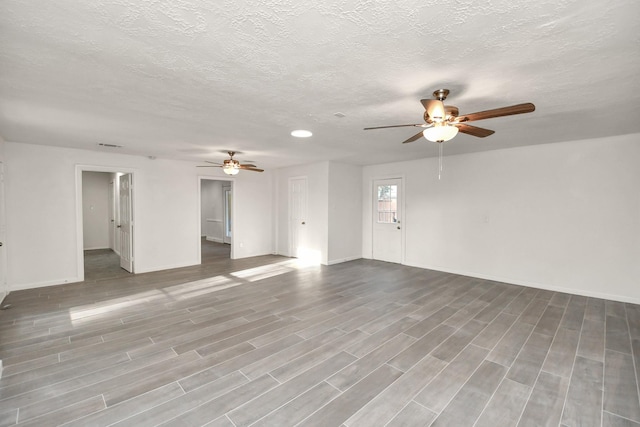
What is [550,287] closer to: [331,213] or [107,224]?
[331,213]

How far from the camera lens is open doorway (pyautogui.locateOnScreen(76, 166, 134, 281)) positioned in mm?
5801

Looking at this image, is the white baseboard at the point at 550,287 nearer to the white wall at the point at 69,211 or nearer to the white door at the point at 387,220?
the white door at the point at 387,220

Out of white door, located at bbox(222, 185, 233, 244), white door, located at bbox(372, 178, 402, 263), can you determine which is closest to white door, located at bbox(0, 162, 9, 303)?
white door, located at bbox(222, 185, 233, 244)

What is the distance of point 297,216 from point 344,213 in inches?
49.4

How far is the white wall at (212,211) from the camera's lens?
10.1 meters

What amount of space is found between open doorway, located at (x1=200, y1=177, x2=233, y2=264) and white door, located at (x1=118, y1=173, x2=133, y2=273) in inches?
117

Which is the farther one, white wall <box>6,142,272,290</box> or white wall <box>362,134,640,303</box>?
white wall <box>6,142,272,290</box>

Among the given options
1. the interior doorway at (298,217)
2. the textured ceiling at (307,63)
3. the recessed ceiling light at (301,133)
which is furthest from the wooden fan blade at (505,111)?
the interior doorway at (298,217)

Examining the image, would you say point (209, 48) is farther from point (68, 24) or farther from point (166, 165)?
point (166, 165)

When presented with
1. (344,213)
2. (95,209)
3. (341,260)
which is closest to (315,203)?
(344,213)

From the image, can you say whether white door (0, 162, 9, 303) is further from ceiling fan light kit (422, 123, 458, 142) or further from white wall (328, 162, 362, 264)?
ceiling fan light kit (422, 123, 458, 142)

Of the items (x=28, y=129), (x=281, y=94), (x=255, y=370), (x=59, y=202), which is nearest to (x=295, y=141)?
(x=281, y=94)

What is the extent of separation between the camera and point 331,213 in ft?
21.4

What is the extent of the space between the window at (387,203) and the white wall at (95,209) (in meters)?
8.18
